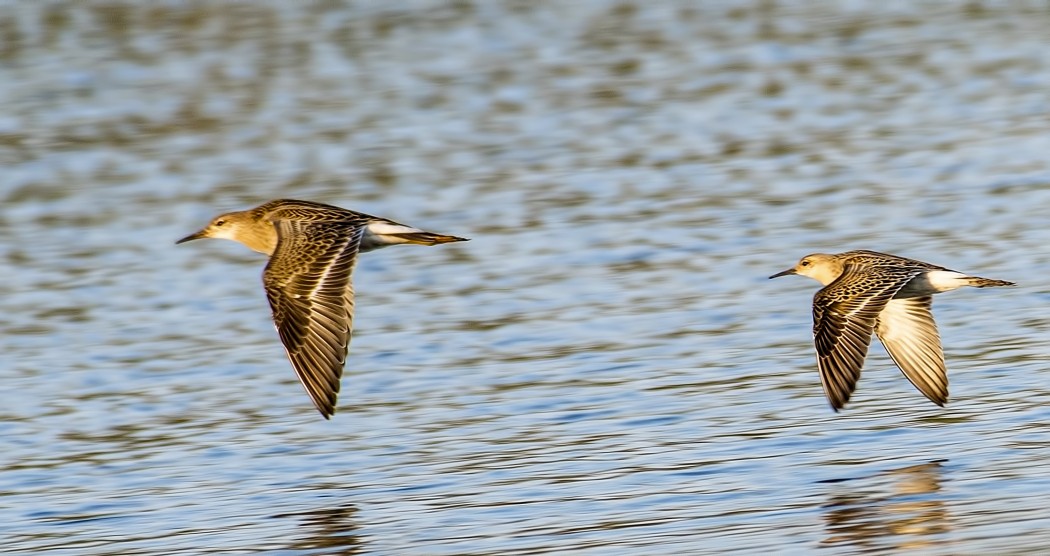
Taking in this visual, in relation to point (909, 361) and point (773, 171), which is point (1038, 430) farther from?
point (773, 171)

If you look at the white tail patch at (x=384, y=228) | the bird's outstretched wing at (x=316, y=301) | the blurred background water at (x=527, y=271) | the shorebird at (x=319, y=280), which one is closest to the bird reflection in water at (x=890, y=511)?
the blurred background water at (x=527, y=271)

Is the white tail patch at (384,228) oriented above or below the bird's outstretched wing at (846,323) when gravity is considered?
above

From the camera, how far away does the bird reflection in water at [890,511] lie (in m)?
8.88

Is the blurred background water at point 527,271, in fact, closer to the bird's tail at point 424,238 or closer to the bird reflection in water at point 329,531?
the bird reflection in water at point 329,531

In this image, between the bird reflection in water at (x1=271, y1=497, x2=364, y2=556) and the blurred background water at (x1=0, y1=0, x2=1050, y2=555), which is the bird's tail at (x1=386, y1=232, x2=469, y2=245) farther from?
the bird reflection in water at (x1=271, y1=497, x2=364, y2=556)

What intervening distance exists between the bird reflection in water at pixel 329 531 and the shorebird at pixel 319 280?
534 mm

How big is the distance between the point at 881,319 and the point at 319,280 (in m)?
3.52

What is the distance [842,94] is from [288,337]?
1440 cm

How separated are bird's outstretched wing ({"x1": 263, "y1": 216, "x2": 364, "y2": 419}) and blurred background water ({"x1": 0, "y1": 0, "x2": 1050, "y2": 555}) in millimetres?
724

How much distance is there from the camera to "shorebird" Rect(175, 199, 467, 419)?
10.6m

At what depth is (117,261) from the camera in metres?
17.9

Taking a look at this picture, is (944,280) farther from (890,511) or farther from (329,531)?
(329,531)

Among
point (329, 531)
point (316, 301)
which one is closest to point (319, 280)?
point (316, 301)

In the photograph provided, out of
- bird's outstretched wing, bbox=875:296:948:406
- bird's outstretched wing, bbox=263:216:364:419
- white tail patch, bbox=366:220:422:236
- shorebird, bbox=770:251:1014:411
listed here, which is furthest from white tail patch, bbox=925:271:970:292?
bird's outstretched wing, bbox=263:216:364:419
